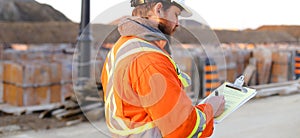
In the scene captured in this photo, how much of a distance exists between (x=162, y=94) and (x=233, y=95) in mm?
643

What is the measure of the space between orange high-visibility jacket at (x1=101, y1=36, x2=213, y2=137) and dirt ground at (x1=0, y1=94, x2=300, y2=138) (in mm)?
3608

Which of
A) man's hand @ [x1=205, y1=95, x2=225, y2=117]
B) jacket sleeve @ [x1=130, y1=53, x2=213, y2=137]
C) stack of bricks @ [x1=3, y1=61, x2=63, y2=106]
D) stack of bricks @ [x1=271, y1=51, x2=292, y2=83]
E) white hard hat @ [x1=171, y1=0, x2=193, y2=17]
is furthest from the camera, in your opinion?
stack of bricks @ [x1=271, y1=51, x2=292, y2=83]

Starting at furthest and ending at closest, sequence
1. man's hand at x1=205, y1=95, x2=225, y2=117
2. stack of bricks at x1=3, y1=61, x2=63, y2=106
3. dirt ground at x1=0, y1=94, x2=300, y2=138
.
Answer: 1. stack of bricks at x1=3, y1=61, x2=63, y2=106
2. dirt ground at x1=0, y1=94, x2=300, y2=138
3. man's hand at x1=205, y1=95, x2=225, y2=117

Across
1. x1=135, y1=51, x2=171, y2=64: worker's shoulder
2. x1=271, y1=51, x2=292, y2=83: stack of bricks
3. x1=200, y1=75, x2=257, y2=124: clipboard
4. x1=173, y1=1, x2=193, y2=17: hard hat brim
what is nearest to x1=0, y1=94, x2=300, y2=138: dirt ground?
x1=200, y1=75, x2=257, y2=124: clipboard

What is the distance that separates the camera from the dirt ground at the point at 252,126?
20.5 feet

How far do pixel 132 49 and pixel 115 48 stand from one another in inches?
5.2

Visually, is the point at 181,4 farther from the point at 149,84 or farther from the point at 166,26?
the point at 149,84

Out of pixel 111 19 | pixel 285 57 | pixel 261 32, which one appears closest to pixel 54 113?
pixel 111 19

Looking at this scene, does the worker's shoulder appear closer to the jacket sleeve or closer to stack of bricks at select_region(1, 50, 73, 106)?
the jacket sleeve

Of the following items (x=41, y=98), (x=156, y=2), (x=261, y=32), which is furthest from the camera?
(x=261, y=32)

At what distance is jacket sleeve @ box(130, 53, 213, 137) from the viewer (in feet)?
5.29

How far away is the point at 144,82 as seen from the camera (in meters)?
1.63

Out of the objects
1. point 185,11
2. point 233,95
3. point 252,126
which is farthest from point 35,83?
point 185,11

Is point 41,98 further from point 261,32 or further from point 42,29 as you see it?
point 261,32
